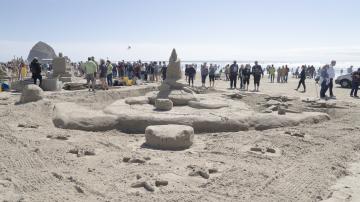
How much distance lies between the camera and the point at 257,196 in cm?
509

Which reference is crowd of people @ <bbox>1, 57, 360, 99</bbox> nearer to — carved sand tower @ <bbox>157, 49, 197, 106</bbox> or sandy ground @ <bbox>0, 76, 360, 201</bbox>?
carved sand tower @ <bbox>157, 49, 197, 106</bbox>

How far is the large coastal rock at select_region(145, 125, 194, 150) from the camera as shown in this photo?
7684mm

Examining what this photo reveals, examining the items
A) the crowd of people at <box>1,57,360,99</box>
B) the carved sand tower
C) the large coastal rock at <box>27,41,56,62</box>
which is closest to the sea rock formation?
the carved sand tower

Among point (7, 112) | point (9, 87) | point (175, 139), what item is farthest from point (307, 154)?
point (9, 87)

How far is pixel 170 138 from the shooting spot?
25.1 ft

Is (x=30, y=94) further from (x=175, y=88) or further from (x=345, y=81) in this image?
(x=345, y=81)

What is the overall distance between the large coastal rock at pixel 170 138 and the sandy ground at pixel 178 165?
0.27 m

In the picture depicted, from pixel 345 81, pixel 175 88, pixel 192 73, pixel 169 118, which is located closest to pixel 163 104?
pixel 169 118

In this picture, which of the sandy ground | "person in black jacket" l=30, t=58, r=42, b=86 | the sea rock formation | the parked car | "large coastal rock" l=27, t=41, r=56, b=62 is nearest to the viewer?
the sandy ground

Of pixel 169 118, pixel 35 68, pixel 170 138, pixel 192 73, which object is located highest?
pixel 35 68

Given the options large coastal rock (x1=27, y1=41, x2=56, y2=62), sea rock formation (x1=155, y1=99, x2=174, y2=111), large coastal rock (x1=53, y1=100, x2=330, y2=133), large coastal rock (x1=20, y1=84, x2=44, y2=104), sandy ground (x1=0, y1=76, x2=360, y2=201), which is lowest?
sandy ground (x1=0, y1=76, x2=360, y2=201)

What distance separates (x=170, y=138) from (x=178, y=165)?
4.18 ft

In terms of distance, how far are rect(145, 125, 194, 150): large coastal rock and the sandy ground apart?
0.27 meters

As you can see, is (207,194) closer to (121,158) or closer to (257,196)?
(257,196)
